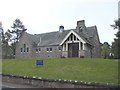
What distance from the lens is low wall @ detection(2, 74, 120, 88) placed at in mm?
16984

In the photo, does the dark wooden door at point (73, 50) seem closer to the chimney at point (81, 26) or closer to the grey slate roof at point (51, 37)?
the chimney at point (81, 26)

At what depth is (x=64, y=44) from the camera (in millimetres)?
47250

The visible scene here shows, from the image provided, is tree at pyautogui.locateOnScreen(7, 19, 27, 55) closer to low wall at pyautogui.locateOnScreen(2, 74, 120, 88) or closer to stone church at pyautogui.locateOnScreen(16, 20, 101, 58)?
stone church at pyautogui.locateOnScreen(16, 20, 101, 58)

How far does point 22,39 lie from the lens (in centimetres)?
5903

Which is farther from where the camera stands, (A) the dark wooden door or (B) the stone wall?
(A) the dark wooden door

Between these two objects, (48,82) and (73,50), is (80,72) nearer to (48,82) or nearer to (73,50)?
(48,82)

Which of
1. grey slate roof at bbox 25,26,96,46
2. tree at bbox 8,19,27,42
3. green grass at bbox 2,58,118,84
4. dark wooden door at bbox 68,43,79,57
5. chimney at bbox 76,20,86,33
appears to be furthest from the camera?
tree at bbox 8,19,27,42

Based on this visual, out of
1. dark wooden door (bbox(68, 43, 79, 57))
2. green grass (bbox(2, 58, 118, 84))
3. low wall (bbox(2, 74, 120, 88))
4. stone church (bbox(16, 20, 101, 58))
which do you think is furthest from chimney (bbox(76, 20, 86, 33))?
low wall (bbox(2, 74, 120, 88))

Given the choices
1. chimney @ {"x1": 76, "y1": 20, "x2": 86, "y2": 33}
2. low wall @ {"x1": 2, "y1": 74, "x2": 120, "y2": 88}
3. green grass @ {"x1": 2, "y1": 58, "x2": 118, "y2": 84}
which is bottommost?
low wall @ {"x1": 2, "y1": 74, "x2": 120, "y2": 88}

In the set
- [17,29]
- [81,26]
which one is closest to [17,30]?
[17,29]

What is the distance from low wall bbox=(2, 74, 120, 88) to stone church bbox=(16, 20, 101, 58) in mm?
23806

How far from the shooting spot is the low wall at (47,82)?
1698 cm

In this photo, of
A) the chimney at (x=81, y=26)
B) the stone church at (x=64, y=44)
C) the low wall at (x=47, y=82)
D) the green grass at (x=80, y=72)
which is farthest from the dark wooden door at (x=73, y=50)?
the low wall at (x=47, y=82)

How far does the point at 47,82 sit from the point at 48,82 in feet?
0.36
